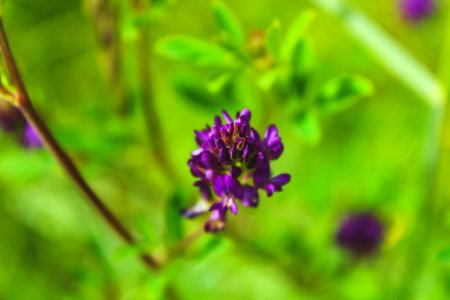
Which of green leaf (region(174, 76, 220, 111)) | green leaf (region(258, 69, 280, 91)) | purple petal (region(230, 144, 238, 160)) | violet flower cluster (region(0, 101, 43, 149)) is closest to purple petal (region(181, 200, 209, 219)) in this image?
purple petal (region(230, 144, 238, 160))

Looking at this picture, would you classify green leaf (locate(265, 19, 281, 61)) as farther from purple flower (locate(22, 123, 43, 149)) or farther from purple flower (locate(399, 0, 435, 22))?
purple flower (locate(399, 0, 435, 22))

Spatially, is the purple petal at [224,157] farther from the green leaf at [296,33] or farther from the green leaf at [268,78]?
the green leaf at [296,33]

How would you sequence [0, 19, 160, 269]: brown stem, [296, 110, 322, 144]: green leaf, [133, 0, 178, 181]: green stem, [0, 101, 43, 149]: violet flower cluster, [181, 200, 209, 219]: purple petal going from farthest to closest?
[0, 101, 43, 149]: violet flower cluster < [133, 0, 178, 181]: green stem < [296, 110, 322, 144]: green leaf < [181, 200, 209, 219]: purple petal < [0, 19, 160, 269]: brown stem

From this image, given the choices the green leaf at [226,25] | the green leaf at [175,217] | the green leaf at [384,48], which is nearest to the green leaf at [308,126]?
the green leaf at [226,25]

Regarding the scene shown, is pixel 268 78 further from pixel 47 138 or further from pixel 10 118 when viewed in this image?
pixel 10 118

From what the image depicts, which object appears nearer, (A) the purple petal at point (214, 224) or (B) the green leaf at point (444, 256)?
(B) the green leaf at point (444, 256)

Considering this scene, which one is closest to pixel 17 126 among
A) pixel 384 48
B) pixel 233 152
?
pixel 233 152
